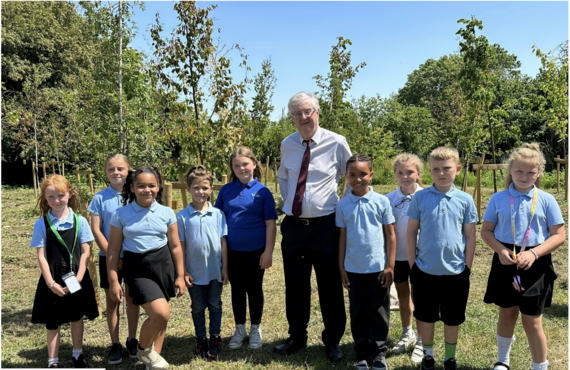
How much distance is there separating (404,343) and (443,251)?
43.1 inches

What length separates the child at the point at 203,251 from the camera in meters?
3.51

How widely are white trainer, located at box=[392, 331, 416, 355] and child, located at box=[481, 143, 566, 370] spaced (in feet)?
2.90

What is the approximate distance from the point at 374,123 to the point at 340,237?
77.3 ft

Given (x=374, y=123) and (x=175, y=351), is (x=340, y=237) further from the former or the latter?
(x=374, y=123)

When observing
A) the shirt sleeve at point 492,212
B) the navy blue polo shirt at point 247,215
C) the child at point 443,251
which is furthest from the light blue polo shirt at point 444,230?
the navy blue polo shirt at point 247,215

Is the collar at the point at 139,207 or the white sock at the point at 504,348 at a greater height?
the collar at the point at 139,207

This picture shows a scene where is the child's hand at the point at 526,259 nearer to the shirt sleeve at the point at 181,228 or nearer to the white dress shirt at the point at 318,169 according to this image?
the white dress shirt at the point at 318,169


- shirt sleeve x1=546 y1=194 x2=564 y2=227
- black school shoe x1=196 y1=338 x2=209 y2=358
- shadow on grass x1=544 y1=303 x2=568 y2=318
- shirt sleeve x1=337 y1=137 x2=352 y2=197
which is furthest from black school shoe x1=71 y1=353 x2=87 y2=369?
shadow on grass x1=544 y1=303 x2=568 y2=318

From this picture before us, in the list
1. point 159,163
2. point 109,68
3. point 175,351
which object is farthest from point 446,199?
point 109,68

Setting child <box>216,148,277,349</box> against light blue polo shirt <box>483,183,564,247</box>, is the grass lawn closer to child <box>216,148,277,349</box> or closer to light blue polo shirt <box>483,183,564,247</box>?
child <box>216,148,277,349</box>

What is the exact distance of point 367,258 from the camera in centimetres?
324

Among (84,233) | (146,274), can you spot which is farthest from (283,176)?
(84,233)

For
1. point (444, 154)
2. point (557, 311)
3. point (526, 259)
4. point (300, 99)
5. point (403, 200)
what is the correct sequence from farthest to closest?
point (557, 311), point (403, 200), point (300, 99), point (444, 154), point (526, 259)

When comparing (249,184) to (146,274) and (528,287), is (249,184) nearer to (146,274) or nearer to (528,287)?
(146,274)
